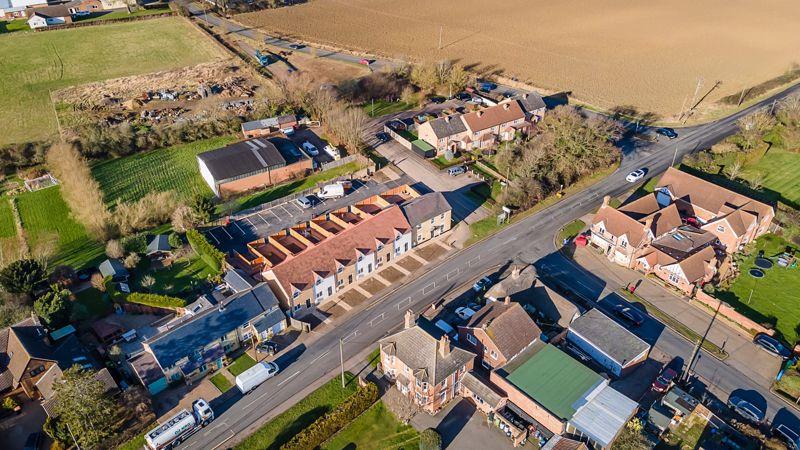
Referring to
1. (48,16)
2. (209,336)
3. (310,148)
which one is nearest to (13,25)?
(48,16)

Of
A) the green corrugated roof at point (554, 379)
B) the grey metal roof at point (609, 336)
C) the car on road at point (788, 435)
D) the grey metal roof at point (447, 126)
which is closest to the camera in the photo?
the car on road at point (788, 435)

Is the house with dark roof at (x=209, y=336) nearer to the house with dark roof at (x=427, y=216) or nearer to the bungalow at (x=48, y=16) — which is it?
the house with dark roof at (x=427, y=216)

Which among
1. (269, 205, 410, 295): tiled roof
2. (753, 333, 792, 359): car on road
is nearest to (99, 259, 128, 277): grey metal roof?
(269, 205, 410, 295): tiled roof

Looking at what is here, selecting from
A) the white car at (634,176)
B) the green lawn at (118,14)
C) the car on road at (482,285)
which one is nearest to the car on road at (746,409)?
the car on road at (482,285)

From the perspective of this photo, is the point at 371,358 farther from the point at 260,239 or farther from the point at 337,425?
the point at 260,239

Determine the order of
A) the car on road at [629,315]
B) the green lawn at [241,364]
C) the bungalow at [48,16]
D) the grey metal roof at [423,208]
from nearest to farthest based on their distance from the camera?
the green lawn at [241,364] → the car on road at [629,315] → the grey metal roof at [423,208] → the bungalow at [48,16]

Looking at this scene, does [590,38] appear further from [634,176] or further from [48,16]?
[48,16]

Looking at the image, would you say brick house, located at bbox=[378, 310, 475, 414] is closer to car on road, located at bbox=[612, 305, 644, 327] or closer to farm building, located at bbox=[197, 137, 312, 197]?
car on road, located at bbox=[612, 305, 644, 327]

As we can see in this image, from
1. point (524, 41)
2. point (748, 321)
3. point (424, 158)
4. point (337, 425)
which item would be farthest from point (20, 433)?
point (524, 41)
